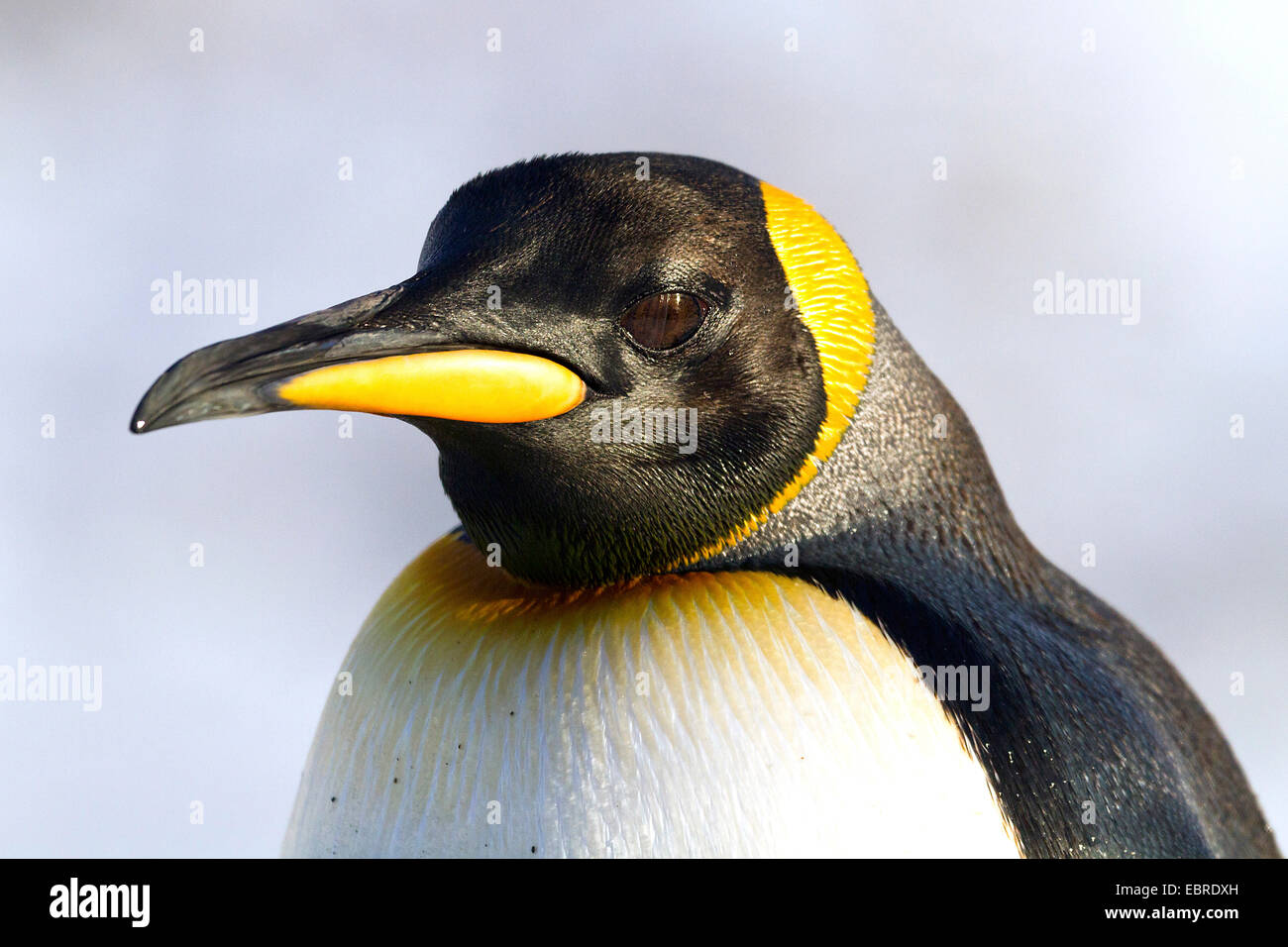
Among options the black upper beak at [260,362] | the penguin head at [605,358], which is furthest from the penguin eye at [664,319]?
the black upper beak at [260,362]

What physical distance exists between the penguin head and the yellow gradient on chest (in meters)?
0.06

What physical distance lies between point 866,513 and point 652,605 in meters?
0.18

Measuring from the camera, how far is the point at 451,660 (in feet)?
3.32

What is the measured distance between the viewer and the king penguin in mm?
883

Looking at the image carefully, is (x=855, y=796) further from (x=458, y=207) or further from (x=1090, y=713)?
(x=458, y=207)

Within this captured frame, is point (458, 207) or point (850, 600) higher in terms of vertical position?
point (458, 207)

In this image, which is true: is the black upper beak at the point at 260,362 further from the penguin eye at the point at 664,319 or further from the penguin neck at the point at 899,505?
the penguin neck at the point at 899,505

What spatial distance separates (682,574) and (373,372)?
29cm

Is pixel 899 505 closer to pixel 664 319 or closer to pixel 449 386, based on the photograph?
pixel 664 319

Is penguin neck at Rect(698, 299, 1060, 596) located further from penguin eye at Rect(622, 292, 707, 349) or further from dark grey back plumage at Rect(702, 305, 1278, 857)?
penguin eye at Rect(622, 292, 707, 349)

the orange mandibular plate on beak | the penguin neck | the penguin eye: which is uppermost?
the penguin eye

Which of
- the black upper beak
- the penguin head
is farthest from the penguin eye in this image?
the black upper beak
